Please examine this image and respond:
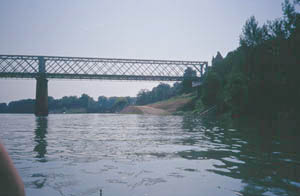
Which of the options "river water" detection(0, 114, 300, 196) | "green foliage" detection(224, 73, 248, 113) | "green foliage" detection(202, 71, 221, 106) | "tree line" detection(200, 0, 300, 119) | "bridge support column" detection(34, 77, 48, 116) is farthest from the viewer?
"green foliage" detection(202, 71, 221, 106)

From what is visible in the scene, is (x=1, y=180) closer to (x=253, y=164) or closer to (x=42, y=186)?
(x=42, y=186)

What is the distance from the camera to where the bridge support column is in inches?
2130

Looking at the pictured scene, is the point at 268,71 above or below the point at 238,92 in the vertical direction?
above

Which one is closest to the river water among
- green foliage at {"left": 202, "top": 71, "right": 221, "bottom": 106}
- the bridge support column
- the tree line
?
the tree line

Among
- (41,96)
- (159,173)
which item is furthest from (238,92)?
(41,96)

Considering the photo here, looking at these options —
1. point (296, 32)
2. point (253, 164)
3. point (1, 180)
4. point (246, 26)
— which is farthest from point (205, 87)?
point (1, 180)

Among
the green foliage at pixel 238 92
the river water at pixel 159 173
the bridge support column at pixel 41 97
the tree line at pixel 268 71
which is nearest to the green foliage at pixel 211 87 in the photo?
the tree line at pixel 268 71

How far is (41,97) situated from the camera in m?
55.2

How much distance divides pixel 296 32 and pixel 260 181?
114 feet

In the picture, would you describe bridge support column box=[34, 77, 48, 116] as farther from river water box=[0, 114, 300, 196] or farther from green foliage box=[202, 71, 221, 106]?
river water box=[0, 114, 300, 196]

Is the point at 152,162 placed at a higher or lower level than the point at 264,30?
lower

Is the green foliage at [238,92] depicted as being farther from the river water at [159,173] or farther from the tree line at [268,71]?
the river water at [159,173]

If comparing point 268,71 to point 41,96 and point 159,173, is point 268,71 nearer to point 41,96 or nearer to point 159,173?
point 159,173

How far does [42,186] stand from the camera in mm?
3969
